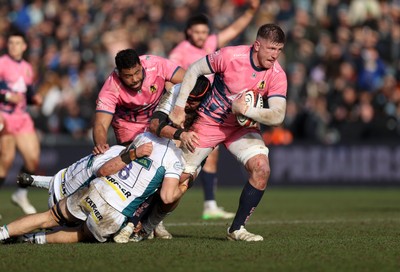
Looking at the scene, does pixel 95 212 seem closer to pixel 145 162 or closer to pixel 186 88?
pixel 145 162

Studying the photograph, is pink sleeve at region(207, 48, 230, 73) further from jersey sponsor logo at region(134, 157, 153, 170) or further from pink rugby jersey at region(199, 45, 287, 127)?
jersey sponsor logo at region(134, 157, 153, 170)

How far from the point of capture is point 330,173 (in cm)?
2198

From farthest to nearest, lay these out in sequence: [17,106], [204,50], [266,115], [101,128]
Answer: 1. [17,106]
2. [204,50]
3. [101,128]
4. [266,115]

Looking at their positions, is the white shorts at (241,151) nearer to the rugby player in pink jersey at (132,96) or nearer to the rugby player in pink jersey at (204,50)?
the rugby player in pink jersey at (132,96)

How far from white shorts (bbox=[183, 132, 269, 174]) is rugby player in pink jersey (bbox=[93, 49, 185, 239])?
0.93 meters

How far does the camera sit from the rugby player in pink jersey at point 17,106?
15.1 m

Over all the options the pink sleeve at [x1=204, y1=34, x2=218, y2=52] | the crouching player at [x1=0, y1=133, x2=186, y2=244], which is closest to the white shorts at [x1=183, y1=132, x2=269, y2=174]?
the crouching player at [x1=0, y1=133, x2=186, y2=244]

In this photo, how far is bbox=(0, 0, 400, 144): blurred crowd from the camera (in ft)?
73.5

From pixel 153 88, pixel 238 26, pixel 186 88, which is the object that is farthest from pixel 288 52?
pixel 186 88

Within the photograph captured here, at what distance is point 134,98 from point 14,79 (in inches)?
171

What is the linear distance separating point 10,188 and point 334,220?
1116 centimetres

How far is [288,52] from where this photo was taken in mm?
24297

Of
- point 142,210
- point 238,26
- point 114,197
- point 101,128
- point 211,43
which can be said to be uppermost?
point 238,26

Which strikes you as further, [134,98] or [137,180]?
[134,98]
